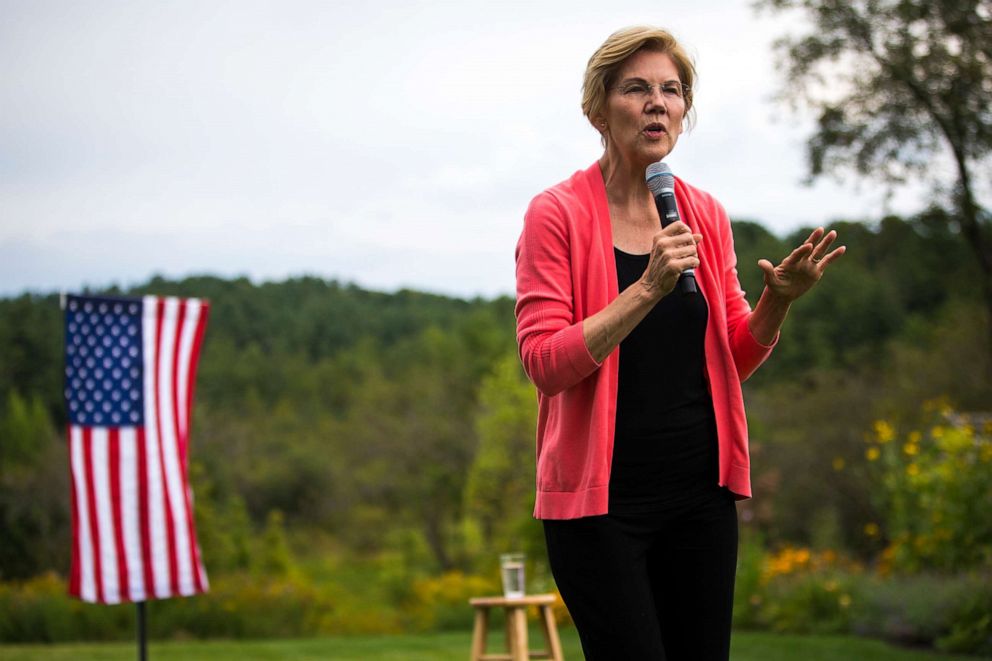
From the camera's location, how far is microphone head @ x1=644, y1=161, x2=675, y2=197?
200 cm

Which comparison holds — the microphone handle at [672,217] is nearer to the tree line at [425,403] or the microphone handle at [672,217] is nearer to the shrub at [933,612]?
the shrub at [933,612]

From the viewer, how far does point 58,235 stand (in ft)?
66.6

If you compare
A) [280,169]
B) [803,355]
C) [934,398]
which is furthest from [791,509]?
[280,169]

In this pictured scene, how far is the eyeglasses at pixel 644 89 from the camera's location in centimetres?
199

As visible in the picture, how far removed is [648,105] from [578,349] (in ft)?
1.56

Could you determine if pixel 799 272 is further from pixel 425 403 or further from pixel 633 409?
pixel 425 403

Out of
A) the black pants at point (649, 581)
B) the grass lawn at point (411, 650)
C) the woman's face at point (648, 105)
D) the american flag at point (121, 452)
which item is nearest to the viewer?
the black pants at point (649, 581)

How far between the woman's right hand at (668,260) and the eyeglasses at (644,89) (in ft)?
1.01

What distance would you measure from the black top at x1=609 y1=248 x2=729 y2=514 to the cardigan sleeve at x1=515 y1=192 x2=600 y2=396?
0.11 metres

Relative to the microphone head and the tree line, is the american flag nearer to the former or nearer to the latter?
the microphone head

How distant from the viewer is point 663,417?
195 cm

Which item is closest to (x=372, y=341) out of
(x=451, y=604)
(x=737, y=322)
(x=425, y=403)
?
(x=425, y=403)

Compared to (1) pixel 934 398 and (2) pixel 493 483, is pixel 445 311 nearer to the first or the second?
(2) pixel 493 483

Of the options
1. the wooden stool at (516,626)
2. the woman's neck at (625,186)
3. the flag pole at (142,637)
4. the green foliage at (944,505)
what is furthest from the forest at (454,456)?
the woman's neck at (625,186)
